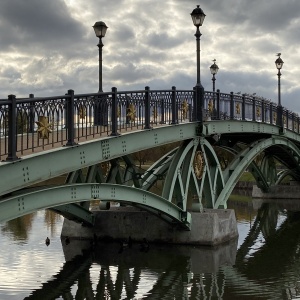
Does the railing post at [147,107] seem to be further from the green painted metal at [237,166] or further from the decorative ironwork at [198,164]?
the green painted metal at [237,166]

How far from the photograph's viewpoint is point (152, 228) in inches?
936

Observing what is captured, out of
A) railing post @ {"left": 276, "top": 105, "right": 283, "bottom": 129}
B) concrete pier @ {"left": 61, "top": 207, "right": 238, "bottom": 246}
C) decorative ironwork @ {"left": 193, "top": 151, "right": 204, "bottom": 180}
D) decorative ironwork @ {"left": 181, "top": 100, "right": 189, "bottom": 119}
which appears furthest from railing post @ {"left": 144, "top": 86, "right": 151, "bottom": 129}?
railing post @ {"left": 276, "top": 105, "right": 283, "bottom": 129}

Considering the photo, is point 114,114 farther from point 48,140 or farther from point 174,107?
point 174,107

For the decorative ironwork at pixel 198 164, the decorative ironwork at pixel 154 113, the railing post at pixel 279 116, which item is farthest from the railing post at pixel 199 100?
the railing post at pixel 279 116

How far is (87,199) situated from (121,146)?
1.81 meters

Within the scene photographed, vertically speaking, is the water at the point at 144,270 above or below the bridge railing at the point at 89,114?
below

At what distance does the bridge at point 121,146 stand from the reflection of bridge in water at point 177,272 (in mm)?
1580

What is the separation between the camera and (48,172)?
13156mm

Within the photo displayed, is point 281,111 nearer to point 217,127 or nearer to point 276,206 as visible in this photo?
point 217,127

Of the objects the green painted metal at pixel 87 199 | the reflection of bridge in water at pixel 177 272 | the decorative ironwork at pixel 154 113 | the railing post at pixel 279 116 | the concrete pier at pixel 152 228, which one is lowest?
the reflection of bridge in water at pixel 177 272

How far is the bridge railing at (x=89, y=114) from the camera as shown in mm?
12328

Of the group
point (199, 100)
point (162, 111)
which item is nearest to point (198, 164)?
point (199, 100)

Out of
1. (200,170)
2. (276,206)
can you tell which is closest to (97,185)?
(200,170)

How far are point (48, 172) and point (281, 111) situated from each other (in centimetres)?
2269
